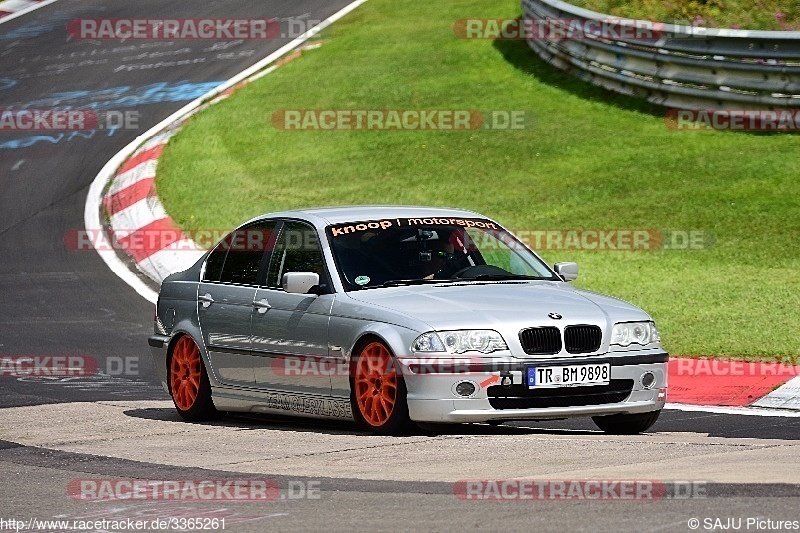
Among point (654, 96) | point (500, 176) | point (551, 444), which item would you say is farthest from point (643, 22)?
point (551, 444)

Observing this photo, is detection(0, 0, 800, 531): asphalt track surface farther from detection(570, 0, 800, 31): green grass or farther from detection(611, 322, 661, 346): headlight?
detection(570, 0, 800, 31): green grass

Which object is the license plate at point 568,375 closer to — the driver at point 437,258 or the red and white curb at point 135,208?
the driver at point 437,258

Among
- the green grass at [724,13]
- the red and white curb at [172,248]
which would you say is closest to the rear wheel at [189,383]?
the red and white curb at [172,248]

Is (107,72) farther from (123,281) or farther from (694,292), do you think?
(694,292)

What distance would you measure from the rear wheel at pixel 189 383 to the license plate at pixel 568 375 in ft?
9.25

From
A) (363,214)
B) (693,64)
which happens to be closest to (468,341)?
(363,214)

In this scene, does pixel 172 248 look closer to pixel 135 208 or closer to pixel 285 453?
pixel 135 208

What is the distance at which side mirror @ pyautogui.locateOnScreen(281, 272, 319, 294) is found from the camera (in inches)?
381

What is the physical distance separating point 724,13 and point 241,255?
1336 cm

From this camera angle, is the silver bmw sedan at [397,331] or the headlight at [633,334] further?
the headlight at [633,334]

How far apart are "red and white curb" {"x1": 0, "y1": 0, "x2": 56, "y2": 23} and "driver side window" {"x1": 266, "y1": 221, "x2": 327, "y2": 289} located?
23.1m

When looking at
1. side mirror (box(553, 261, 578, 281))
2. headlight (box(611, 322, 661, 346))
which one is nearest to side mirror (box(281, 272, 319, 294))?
side mirror (box(553, 261, 578, 281))

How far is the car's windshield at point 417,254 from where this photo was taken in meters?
9.95

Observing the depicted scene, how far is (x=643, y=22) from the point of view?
21016mm
